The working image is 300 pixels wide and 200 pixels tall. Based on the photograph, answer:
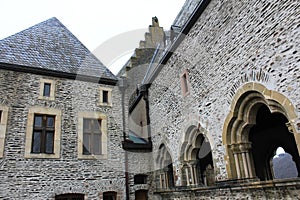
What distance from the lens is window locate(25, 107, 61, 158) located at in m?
8.38

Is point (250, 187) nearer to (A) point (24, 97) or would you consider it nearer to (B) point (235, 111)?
(B) point (235, 111)

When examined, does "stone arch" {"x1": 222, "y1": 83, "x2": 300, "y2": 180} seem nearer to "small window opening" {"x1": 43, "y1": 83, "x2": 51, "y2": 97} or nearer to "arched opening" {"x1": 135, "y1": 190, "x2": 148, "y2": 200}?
"arched opening" {"x1": 135, "y1": 190, "x2": 148, "y2": 200}

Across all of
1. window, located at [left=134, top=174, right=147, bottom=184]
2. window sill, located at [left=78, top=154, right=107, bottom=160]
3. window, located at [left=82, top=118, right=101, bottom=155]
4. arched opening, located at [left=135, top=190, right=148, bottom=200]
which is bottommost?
arched opening, located at [left=135, top=190, right=148, bottom=200]

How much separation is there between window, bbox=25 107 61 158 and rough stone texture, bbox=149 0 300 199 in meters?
3.88

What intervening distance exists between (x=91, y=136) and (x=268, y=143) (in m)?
6.96

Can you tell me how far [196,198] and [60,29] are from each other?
31.3ft

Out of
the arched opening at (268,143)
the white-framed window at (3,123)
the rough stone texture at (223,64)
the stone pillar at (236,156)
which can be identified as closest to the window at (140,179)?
the rough stone texture at (223,64)

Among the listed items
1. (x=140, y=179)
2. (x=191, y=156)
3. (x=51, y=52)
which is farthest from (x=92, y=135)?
(x=51, y=52)

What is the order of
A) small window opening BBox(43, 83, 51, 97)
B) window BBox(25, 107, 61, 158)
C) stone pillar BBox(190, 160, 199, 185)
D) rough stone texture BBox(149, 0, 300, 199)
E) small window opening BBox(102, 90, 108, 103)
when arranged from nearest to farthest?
rough stone texture BBox(149, 0, 300, 199), stone pillar BBox(190, 160, 199, 185), window BBox(25, 107, 61, 158), small window opening BBox(43, 83, 51, 97), small window opening BBox(102, 90, 108, 103)

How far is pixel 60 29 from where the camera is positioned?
12.0m

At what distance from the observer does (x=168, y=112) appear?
9500 millimetres

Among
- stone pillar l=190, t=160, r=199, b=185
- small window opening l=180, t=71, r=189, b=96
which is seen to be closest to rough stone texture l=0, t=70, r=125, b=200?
stone pillar l=190, t=160, r=199, b=185

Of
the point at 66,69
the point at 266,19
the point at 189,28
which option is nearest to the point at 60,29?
the point at 66,69

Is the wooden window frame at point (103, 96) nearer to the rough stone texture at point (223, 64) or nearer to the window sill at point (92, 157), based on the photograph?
the window sill at point (92, 157)
